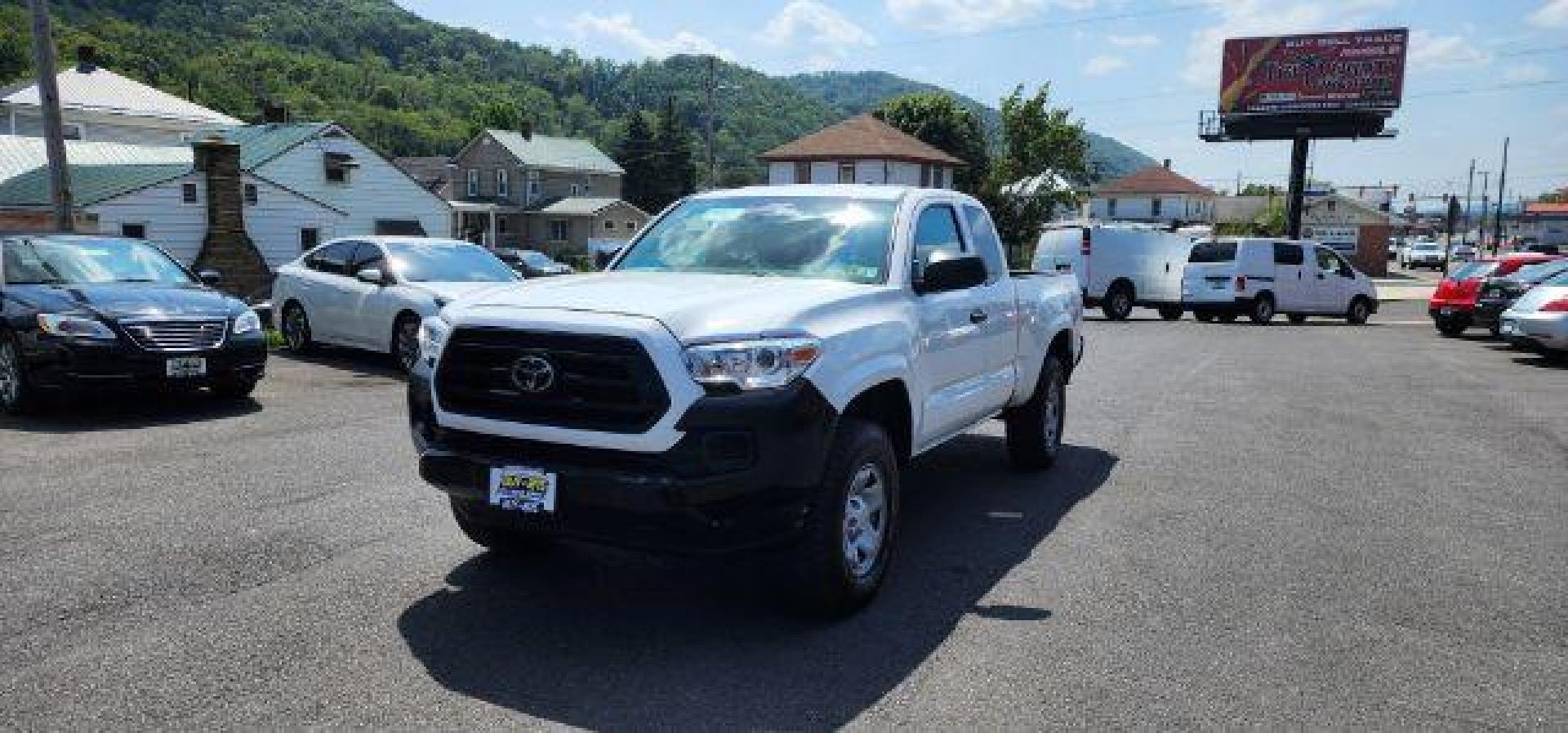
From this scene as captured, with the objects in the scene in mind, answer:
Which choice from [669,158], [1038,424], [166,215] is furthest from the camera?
[669,158]

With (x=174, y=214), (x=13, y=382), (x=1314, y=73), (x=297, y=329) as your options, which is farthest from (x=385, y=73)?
(x=13, y=382)

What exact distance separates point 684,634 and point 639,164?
3229 inches

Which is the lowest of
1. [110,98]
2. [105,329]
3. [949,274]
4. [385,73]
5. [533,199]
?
[105,329]

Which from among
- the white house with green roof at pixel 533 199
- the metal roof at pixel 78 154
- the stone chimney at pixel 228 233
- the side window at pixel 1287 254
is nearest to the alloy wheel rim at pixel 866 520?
the side window at pixel 1287 254

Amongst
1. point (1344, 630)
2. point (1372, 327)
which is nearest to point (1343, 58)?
point (1372, 327)

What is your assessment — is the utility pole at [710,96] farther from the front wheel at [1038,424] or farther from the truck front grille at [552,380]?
the truck front grille at [552,380]

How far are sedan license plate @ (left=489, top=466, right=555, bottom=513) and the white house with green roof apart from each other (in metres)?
62.4

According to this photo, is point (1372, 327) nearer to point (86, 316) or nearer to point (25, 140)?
point (86, 316)

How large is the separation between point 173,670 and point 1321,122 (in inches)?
2098

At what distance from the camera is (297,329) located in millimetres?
13250

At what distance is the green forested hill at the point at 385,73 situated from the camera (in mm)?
83938

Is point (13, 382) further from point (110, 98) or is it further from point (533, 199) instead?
point (533, 199)

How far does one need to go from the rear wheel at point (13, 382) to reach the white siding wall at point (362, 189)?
2964 centimetres

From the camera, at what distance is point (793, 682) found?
3.85 metres
